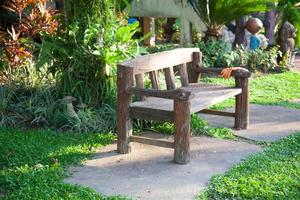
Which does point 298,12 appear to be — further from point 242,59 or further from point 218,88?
point 218,88

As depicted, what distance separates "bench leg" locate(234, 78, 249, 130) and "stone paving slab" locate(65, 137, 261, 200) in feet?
1.92

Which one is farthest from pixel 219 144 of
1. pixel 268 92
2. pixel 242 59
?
pixel 242 59

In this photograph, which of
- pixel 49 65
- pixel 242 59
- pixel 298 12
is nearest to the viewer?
pixel 49 65

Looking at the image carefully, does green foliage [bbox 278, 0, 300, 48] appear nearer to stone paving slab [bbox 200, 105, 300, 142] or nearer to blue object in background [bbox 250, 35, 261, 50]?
blue object in background [bbox 250, 35, 261, 50]

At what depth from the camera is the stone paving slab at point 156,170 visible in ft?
13.5

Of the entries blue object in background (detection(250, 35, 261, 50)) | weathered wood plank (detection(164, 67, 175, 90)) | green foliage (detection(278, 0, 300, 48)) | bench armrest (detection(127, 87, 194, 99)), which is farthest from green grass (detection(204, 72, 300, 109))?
bench armrest (detection(127, 87, 194, 99))

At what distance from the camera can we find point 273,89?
9164 millimetres

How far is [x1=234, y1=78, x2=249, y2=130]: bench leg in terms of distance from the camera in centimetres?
598

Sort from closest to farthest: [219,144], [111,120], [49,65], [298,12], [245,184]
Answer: [245,184] → [219,144] → [111,120] → [49,65] → [298,12]

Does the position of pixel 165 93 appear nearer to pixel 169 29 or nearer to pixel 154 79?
pixel 154 79

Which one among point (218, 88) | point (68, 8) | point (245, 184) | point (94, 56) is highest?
point (68, 8)

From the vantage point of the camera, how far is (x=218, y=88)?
611 cm

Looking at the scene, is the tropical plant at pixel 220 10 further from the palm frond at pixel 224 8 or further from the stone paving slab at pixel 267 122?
the stone paving slab at pixel 267 122

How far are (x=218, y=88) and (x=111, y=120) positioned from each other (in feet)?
4.74
